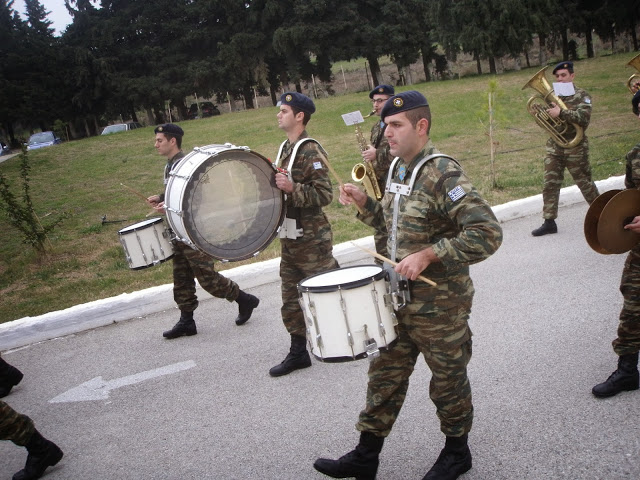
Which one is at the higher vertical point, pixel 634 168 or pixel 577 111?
pixel 577 111

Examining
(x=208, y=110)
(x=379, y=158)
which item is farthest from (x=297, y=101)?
(x=208, y=110)

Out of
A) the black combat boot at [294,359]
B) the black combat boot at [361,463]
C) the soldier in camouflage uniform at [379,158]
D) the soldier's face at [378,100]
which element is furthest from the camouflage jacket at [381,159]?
the black combat boot at [361,463]

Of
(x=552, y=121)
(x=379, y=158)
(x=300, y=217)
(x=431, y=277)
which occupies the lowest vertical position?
(x=431, y=277)

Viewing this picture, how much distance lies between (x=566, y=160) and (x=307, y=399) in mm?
4959

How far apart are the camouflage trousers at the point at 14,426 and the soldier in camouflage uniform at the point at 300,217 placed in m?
1.83

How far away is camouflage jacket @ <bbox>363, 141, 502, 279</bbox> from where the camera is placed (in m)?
2.97

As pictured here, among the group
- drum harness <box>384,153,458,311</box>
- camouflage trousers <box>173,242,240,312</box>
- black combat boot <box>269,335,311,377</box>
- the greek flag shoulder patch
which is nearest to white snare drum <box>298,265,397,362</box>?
drum harness <box>384,153,458,311</box>

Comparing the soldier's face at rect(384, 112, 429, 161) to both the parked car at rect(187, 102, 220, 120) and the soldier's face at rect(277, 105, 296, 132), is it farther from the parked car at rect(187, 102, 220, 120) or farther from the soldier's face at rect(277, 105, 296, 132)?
the parked car at rect(187, 102, 220, 120)

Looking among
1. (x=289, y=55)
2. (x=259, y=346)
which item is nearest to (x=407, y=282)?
(x=259, y=346)

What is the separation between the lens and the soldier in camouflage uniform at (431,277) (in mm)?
3029

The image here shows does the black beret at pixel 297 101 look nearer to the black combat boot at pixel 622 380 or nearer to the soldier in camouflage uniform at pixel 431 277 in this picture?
the soldier in camouflage uniform at pixel 431 277

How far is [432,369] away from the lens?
327 cm

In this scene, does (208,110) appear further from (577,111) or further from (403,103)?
(403,103)

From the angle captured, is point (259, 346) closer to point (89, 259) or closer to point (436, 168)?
point (436, 168)
